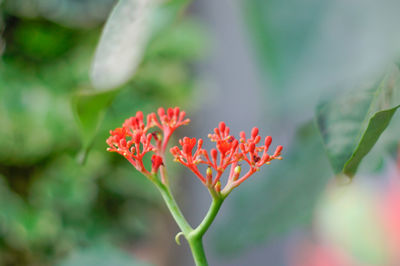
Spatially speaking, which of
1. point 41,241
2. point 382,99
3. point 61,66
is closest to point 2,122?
point 61,66

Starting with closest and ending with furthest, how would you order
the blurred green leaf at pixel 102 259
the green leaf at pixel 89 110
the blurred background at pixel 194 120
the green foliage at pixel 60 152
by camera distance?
the blurred background at pixel 194 120 < the green leaf at pixel 89 110 < the blurred green leaf at pixel 102 259 < the green foliage at pixel 60 152

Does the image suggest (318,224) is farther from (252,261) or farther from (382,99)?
(252,261)

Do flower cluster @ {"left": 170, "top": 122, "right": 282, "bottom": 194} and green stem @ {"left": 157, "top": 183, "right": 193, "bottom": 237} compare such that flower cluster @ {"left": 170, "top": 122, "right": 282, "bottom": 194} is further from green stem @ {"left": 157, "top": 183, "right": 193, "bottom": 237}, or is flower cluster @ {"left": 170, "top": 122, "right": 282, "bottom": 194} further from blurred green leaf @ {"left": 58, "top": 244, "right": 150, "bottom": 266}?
blurred green leaf @ {"left": 58, "top": 244, "right": 150, "bottom": 266}

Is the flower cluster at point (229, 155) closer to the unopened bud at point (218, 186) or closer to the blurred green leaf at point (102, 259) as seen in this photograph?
the unopened bud at point (218, 186)

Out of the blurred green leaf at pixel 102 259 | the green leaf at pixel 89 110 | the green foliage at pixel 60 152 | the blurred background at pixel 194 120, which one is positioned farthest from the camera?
the green foliage at pixel 60 152

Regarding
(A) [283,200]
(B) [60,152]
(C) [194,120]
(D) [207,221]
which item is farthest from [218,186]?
(C) [194,120]

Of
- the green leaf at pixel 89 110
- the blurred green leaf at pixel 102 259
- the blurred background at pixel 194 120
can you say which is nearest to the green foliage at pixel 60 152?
the blurred background at pixel 194 120

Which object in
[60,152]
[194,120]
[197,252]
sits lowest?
[194,120]

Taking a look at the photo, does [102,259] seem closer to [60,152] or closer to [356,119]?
[356,119]
